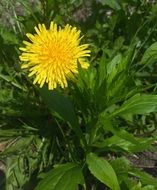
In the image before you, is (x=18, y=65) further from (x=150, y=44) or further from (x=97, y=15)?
(x=150, y=44)

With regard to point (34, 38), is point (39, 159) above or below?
below

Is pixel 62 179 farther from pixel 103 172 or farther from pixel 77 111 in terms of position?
pixel 77 111

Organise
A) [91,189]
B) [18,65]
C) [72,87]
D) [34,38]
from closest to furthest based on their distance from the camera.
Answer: [34,38] → [72,87] → [91,189] → [18,65]

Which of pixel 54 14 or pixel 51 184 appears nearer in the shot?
pixel 51 184

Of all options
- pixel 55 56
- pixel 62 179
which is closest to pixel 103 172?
pixel 62 179

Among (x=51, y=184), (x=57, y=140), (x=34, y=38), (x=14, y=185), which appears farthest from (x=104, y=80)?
(x=14, y=185)

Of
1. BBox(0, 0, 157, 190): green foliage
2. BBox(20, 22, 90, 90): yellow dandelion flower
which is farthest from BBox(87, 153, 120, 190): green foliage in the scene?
BBox(20, 22, 90, 90): yellow dandelion flower
